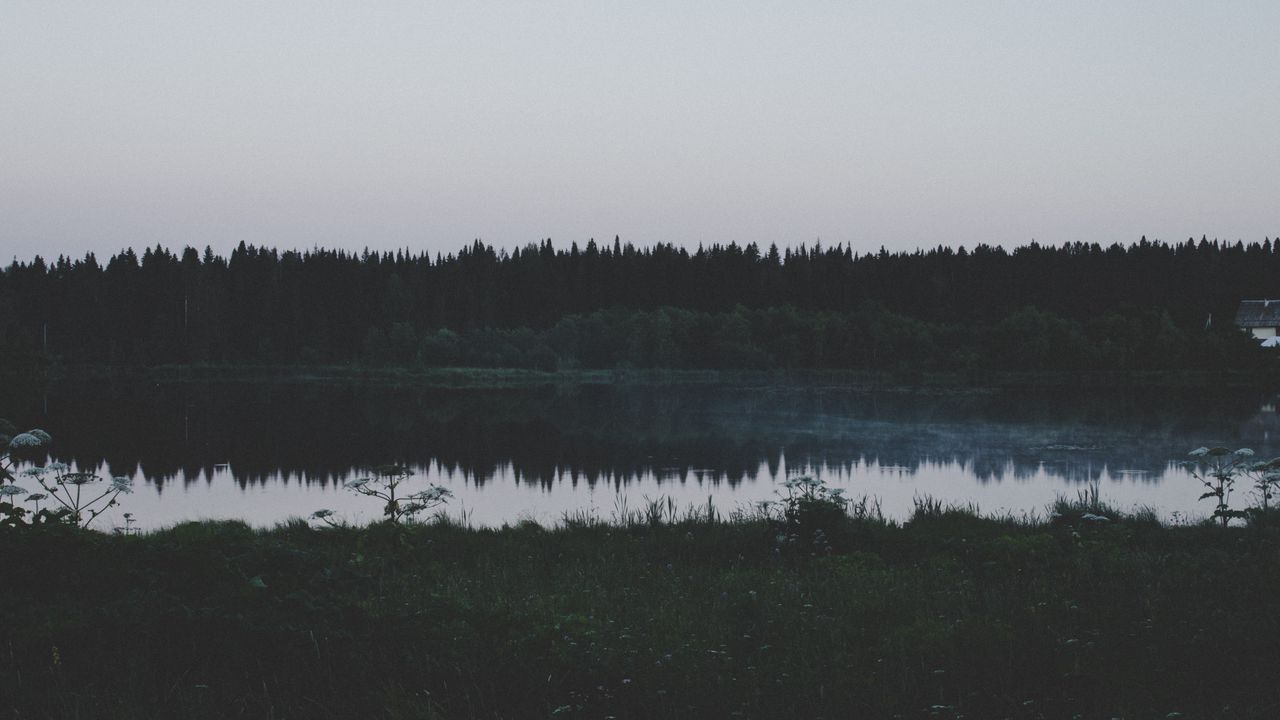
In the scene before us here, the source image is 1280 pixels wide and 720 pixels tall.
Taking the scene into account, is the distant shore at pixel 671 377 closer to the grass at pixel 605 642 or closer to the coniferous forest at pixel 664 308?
the coniferous forest at pixel 664 308

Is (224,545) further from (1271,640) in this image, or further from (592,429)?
(592,429)

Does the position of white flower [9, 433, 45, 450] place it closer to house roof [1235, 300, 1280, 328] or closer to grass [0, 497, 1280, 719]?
grass [0, 497, 1280, 719]

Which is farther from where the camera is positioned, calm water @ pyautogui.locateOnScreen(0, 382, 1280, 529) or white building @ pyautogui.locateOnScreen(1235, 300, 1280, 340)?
white building @ pyautogui.locateOnScreen(1235, 300, 1280, 340)

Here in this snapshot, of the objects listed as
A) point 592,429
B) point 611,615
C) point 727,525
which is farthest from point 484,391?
point 611,615

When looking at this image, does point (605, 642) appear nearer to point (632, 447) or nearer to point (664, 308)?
point (632, 447)

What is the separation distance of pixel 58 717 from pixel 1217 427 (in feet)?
140

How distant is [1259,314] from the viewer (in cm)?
9494

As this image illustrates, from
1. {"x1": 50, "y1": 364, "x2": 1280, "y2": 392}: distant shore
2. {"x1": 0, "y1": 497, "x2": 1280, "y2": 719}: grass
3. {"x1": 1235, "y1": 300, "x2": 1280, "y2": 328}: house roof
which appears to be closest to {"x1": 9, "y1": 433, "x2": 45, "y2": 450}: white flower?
{"x1": 0, "y1": 497, "x2": 1280, "y2": 719}: grass

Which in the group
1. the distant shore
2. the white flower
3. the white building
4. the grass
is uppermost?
the white building

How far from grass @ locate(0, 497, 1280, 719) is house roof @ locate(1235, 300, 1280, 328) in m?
99.6

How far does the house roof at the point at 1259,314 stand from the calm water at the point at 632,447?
41.5 metres

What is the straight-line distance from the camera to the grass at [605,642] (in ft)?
21.2

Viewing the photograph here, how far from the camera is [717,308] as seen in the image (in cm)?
12388

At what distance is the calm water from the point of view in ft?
78.5
